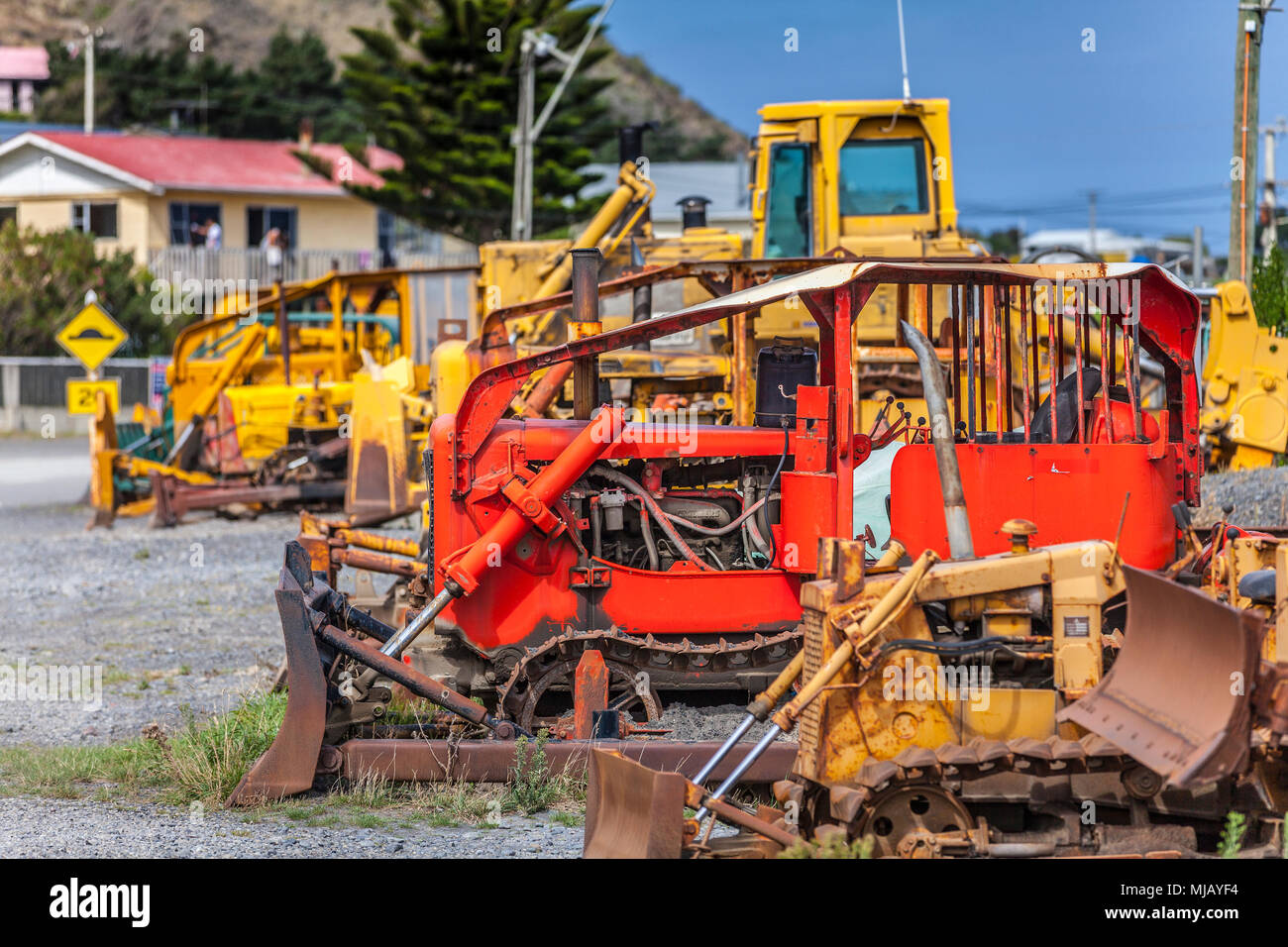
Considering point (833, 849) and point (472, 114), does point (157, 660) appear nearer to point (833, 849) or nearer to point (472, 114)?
point (833, 849)

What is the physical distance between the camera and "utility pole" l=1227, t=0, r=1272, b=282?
18281 mm

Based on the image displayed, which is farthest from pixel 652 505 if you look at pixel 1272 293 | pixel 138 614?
pixel 1272 293

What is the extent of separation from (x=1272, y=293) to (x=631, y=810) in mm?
13420

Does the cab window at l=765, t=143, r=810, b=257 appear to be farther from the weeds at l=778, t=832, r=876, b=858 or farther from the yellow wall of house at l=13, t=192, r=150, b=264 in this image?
the yellow wall of house at l=13, t=192, r=150, b=264

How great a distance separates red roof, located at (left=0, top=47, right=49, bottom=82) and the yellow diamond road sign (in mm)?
81613

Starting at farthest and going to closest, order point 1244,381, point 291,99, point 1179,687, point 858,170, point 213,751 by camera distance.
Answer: point 291,99, point 1244,381, point 858,170, point 213,751, point 1179,687

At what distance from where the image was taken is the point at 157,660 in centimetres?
1133

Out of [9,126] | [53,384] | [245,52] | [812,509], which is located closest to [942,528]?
[812,509]

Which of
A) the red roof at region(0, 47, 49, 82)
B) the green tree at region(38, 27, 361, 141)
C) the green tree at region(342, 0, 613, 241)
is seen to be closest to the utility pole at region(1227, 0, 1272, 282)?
the green tree at region(342, 0, 613, 241)

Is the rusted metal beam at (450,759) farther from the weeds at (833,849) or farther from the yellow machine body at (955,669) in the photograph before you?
the weeds at (833,849)

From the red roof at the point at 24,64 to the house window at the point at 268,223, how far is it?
53.9 meters

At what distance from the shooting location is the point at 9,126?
2373 inches
